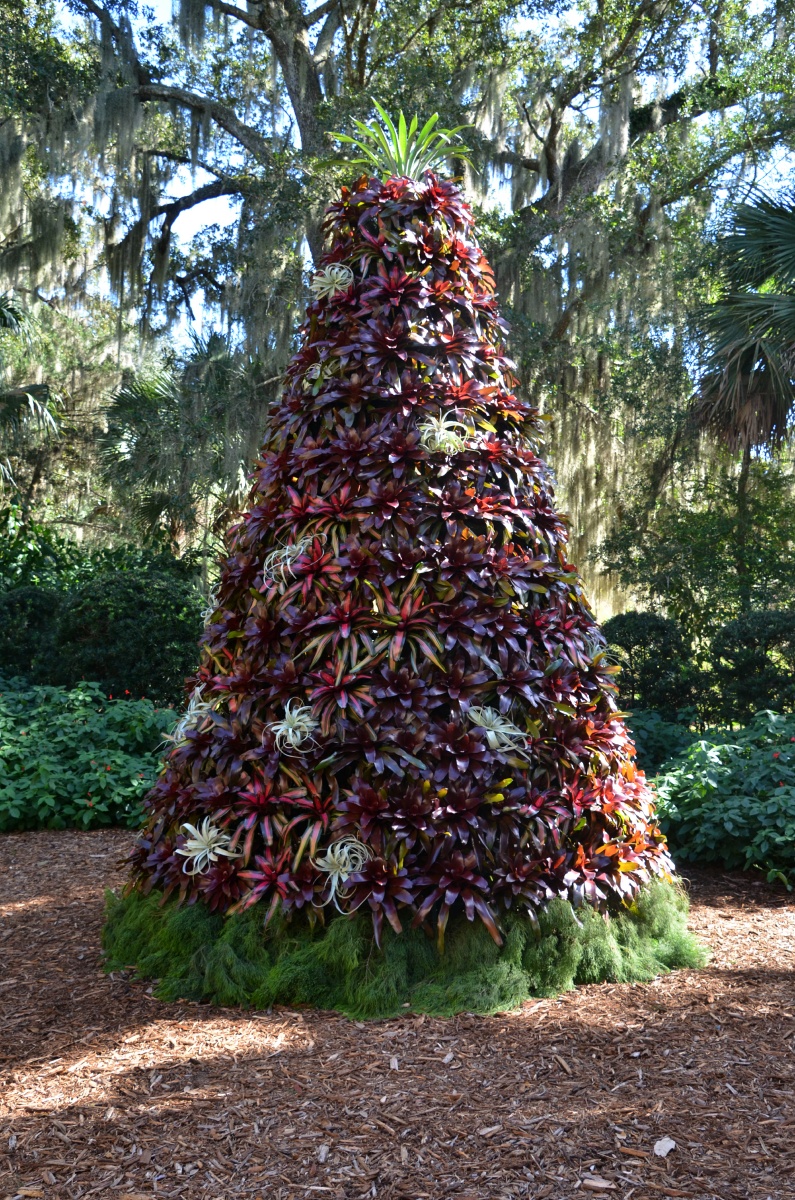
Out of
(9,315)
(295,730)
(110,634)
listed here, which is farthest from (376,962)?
(9,315)

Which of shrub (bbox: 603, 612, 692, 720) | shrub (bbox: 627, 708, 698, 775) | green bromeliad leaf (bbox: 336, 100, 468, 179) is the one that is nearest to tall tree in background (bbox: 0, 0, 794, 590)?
shrub (bbox: 603, 612, 692, 720)

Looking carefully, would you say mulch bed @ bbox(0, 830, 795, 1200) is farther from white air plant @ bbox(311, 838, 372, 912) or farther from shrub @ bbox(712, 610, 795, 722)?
shrub @ bbox(712, 610, 795, 722)

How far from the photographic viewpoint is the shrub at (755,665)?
8.14m

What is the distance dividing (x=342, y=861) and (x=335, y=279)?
2.11 m

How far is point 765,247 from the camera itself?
8.85 m

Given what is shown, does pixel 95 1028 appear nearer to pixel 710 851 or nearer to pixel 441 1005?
pixel 441 1005

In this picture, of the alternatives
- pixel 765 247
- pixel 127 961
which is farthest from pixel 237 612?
pixel 765 247

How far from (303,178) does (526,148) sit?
3533 mm

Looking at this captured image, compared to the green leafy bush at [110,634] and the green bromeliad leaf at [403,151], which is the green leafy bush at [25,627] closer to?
the green leafy bush at [110,634]

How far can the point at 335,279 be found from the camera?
12.0 feet

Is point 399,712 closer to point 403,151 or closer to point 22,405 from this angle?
point 403,151

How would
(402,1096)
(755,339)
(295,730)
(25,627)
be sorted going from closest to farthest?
(402,1096) → (295,730) → (755,339) → (25,627)

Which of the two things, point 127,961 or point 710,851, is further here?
point 710,851

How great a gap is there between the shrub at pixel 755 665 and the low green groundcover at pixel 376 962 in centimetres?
522
